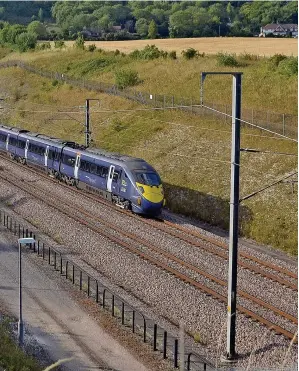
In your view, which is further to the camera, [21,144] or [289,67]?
[289,67]

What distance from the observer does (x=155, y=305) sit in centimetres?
2269

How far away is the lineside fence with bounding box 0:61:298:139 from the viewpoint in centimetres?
4359

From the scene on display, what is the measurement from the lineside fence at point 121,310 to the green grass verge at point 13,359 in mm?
3687

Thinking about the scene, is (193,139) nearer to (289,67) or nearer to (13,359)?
(289,67)

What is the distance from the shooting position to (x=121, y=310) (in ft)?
73.4

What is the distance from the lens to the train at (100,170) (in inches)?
1307

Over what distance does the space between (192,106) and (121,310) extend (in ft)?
78.6

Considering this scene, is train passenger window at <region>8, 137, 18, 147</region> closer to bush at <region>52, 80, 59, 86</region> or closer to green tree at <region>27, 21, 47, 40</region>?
bush at <region>52, 80, 59, 86</region>

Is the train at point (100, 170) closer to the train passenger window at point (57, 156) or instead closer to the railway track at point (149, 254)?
the train passenger window at point (57, 156)

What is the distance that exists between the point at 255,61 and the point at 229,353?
181 ft

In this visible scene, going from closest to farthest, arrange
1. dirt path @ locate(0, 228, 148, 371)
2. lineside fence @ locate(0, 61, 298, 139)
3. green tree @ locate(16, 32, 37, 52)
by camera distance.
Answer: dirt path @ locate(0, 228, 148, 371)
lineside fence @ locate(0, 61, 298, 139)
green tree @ locate(16, 32, 37, 52)

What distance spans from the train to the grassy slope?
389 centimetres

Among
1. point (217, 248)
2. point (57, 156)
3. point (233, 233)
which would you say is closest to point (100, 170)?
point (57, 156)

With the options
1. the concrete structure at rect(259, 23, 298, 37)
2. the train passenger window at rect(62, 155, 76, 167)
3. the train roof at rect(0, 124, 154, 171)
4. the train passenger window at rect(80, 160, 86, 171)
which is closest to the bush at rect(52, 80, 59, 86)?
the train roof at rect(0, 124, 154, 171)
